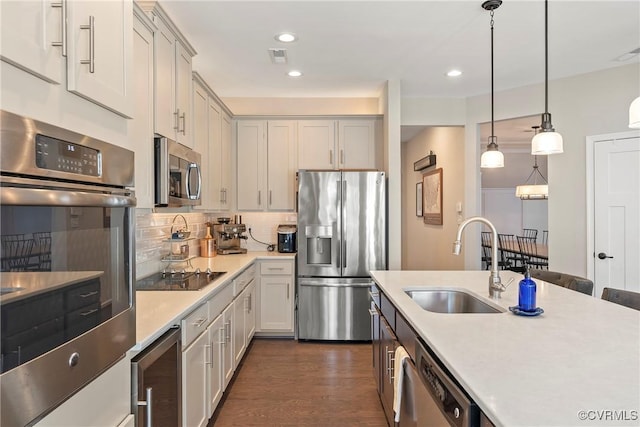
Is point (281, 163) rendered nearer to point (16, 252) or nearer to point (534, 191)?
point (16, 252)

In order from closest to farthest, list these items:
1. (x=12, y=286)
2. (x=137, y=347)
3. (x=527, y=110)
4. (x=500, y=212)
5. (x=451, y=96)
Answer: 1. (x=12, y=286)
2. (x=137, y=347)
3. (x=527, y=110)
4. (x=451, y=96)
5. (x=500, y=212)

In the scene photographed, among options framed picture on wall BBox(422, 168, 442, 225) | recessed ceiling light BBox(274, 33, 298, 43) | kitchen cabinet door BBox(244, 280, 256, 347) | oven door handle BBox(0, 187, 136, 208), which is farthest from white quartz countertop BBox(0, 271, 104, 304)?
framed picture on wall BBox(422, 168, 442, 225)

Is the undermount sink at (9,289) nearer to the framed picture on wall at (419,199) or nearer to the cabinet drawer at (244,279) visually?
the cabinet drawer at (244,279)

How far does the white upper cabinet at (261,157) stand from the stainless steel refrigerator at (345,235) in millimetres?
574

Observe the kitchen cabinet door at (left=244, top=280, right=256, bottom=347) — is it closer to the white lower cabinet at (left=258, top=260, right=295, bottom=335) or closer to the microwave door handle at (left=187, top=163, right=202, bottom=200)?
the white lower cabinet at (left=258, top=260, right=295, bottom=335)

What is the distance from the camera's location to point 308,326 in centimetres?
395

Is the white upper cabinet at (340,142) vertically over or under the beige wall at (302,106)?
under

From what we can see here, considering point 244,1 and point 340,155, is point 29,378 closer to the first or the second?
point 244,1

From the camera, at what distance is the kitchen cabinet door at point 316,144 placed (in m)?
4.36

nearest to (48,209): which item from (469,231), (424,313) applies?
(424,313)

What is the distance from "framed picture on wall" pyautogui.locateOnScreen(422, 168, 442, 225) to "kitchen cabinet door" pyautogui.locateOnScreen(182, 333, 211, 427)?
407 cm

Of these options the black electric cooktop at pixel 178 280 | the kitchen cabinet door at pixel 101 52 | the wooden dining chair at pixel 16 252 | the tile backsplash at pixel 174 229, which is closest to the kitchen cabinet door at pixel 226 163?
the tile backsplash at pixel 174 229

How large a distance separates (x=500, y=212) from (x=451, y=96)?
6.40m

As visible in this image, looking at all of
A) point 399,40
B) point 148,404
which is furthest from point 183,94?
point 148,404
